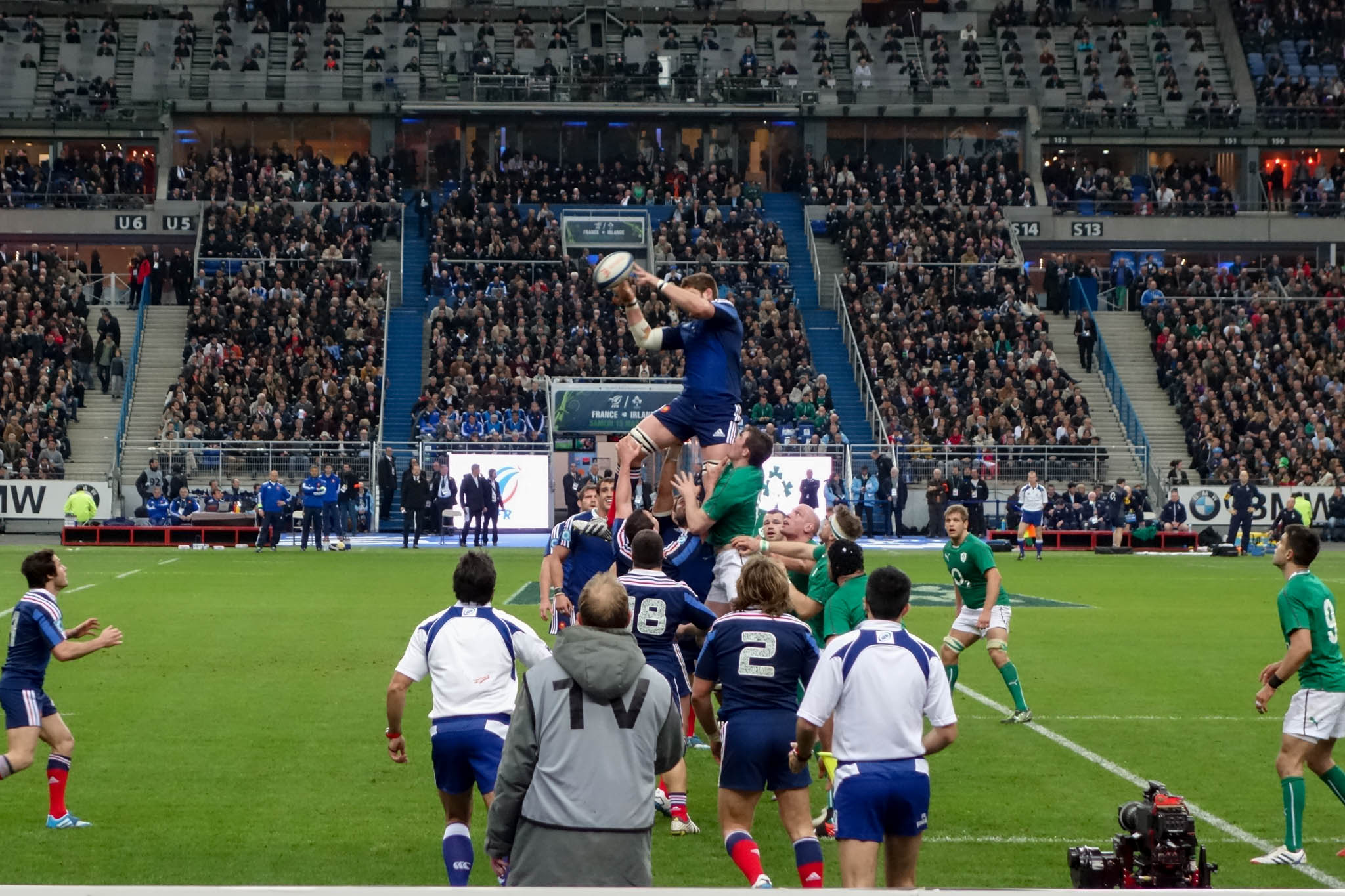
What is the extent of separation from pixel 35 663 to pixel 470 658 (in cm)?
342

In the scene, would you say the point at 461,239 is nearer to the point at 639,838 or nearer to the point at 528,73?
the point at 528,73

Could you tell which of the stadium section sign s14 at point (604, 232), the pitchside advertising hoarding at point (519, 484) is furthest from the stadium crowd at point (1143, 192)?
the pitchside advertising hoarding at point (519, 484)

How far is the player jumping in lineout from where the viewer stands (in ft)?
116

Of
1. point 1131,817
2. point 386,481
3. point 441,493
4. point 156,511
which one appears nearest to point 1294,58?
point 441,493

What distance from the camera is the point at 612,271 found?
419 inches

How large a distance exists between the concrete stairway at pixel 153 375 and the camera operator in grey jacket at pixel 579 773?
1482 inches

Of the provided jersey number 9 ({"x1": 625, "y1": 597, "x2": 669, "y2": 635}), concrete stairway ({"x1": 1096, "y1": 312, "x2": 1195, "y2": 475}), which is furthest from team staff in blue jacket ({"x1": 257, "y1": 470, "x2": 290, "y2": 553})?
jersey number 9 ({"x1": 625, "y1": 597, "x2": 669, "y2": 635})

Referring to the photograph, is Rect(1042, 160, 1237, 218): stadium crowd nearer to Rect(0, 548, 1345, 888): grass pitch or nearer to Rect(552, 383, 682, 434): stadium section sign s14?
Rect(552, 383, 682, 434): stadium section sign s14

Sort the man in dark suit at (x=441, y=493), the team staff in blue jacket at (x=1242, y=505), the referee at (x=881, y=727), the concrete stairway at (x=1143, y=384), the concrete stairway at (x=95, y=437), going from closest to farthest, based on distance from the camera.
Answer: the referee at (x=881, y=727) < the team staff in blue jacket at (x=1242, y=505) < the man in dark suit at (x=441, y=493) < the concrete stairway at (x=95, y=437) < the concrete stairway at (x=1143, y=384)

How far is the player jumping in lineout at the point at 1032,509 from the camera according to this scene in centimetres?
3538

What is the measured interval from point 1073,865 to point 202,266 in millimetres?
46632

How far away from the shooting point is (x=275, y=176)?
180 ft

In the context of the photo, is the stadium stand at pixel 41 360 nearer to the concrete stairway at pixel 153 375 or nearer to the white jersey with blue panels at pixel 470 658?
the concrete stairway at pixel 153 375

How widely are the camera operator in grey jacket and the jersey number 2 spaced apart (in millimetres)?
2013
